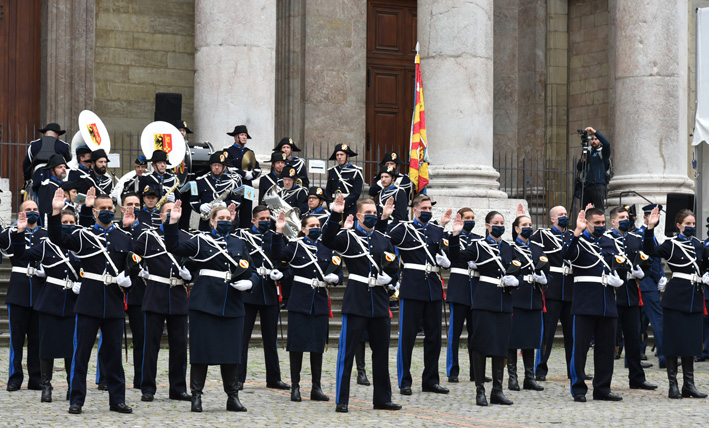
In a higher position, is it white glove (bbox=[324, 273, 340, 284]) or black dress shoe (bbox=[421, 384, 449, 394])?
white glove (bbox=[324, 273, 340, 284])

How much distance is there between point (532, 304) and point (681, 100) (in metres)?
8.43

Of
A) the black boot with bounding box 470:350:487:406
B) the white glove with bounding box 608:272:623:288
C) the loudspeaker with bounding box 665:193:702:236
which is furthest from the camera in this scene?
the loudspeaker with bounding box 665:193:702:236

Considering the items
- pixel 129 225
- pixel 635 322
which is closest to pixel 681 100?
pixel 635 322

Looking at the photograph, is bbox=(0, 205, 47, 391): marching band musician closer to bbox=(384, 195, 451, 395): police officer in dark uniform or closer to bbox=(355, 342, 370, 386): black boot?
bbox=(355, 342, 370, 386): black boot

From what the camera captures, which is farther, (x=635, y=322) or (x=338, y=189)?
(x=338, y=189)

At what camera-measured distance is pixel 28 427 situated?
9.70 meters

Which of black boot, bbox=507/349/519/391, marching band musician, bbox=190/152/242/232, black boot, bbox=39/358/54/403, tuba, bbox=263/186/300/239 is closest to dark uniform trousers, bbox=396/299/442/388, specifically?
black boot, bbox=507/349/519/391

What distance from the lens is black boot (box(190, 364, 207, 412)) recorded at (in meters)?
10.7

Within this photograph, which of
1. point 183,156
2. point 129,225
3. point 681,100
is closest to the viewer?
Result: point 129,225

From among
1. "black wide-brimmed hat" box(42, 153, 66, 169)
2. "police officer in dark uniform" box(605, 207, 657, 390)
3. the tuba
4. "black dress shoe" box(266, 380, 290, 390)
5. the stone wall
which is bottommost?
"black dress shoe" box(266, 380, 290, 390)

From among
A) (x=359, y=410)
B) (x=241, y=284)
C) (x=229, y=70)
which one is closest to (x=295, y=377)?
(x=359, y=410)

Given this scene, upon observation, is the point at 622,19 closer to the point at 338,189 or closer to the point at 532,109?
the point at 532,109

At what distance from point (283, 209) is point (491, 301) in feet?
15.1

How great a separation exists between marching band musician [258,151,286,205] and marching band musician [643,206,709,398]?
17.8ft
